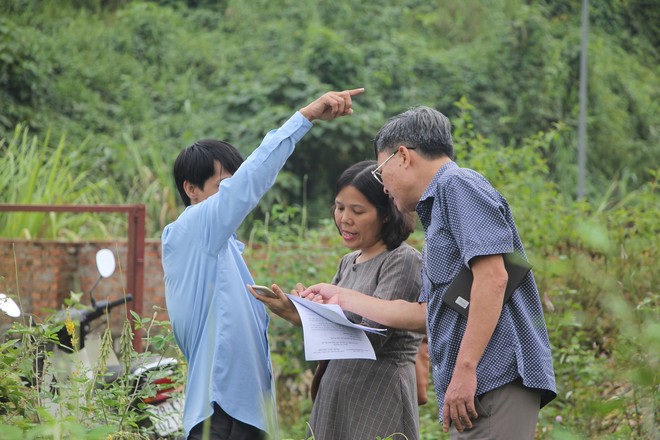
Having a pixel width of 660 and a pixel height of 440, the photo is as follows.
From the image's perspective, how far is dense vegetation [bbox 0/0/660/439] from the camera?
9242 mm

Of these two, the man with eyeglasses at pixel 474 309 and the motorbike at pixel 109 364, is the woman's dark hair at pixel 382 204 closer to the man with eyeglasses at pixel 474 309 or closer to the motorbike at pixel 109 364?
the man with eyeglasses at pixel 474 309

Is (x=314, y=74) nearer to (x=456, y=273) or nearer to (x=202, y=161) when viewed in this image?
(x=202, y=161)

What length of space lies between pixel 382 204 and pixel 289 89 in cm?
863

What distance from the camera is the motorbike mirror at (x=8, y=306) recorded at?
119 inches

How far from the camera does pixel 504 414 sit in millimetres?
2582

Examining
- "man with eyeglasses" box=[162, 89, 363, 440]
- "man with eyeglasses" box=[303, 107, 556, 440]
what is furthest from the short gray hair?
"man with eyeglasses" box=[162, 89, 363, 440]

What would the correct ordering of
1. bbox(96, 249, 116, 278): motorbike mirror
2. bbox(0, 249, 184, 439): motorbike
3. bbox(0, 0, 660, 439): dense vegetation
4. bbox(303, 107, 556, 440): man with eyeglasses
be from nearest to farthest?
bbox(303, 107, 556, 440): man with eyeglasses, bbox(0, 249, 184, 439): motorbike, bbox(96, 249, 116, 278): motorbike mirror, bbox(0, 0, 660, 439): dense vegetation

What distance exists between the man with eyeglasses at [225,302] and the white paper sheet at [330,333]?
0.19m

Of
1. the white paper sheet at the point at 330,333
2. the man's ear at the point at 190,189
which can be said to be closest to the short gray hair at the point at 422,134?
the white paper sheet at the point at 330,333

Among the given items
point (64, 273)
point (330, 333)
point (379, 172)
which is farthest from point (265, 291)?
point (64, 273)

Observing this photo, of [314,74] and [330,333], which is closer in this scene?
[330,333]

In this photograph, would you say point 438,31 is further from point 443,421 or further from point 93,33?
point 443,421

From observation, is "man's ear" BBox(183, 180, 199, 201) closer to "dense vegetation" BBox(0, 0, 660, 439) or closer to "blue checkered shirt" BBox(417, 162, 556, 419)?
"blue checkered shirt" BBox(417, 162, 556, 419)

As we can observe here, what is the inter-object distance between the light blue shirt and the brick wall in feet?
12.3
